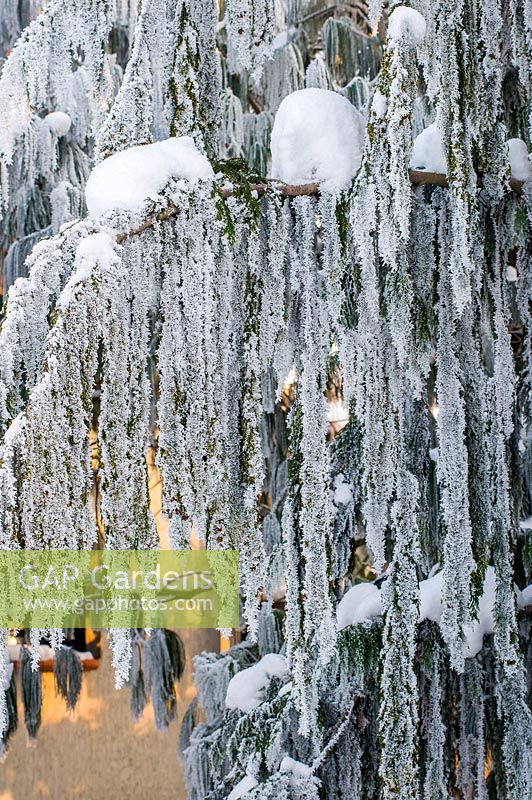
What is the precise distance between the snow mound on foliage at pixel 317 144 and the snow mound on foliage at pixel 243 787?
1.20 m

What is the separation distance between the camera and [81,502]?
104cm

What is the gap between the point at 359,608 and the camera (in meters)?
1.98

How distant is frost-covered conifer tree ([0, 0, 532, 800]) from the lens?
3.64 ft

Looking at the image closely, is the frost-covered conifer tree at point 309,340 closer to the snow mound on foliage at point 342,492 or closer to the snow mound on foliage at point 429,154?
the snow mound on foliage at point 429,154

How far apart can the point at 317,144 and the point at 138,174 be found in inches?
11.1

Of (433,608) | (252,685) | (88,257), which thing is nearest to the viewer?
(88,257)

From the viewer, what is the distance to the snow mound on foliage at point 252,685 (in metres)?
2.46

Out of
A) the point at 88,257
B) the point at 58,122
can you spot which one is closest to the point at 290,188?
the point at 88,257

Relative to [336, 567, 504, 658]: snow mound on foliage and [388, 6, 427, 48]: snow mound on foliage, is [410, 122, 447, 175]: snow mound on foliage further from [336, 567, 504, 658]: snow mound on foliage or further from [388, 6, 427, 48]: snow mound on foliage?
[336, 567, 504, 658]: snow mound on foliage

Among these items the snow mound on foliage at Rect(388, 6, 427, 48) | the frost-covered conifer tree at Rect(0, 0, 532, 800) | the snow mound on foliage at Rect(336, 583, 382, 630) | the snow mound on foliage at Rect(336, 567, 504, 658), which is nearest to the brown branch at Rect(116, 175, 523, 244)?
the frost-covered conifer tree at Rect(0, 0, 532, 800)

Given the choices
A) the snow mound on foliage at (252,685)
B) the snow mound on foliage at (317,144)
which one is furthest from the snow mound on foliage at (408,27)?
the snow mound on foliage at (252,685)

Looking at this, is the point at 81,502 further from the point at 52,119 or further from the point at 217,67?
the point at 52,119

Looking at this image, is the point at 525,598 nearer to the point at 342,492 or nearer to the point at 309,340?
the point at 342,492

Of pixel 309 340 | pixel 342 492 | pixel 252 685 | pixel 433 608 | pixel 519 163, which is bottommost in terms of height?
→ pixel 252 685
